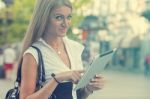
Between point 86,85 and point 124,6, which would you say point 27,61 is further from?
point 124,6

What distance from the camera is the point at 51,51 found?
3396mm

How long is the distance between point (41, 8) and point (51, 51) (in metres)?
0.27

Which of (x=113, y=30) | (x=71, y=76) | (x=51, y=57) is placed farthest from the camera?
(x=113, y=30)

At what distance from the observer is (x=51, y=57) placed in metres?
3.37

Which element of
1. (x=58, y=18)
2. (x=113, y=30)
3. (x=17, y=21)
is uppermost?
(x=17, y=21)

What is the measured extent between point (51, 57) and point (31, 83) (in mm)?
230

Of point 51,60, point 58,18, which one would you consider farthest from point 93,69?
point 58,18

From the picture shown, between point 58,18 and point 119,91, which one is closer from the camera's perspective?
point 58,18

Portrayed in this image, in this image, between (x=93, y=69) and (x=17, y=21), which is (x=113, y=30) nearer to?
(x=17, y=21)

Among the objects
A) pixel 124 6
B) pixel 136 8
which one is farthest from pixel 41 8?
pixel 124 6

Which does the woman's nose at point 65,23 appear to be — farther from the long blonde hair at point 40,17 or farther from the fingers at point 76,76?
the fingers at point 76,76

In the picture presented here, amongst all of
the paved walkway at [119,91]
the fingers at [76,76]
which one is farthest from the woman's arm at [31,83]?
the paved walkway at [119,91]

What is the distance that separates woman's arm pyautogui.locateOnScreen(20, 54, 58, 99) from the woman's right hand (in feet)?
0.13

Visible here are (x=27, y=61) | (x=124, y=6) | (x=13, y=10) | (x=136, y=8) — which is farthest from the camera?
(x=124, y=6)
